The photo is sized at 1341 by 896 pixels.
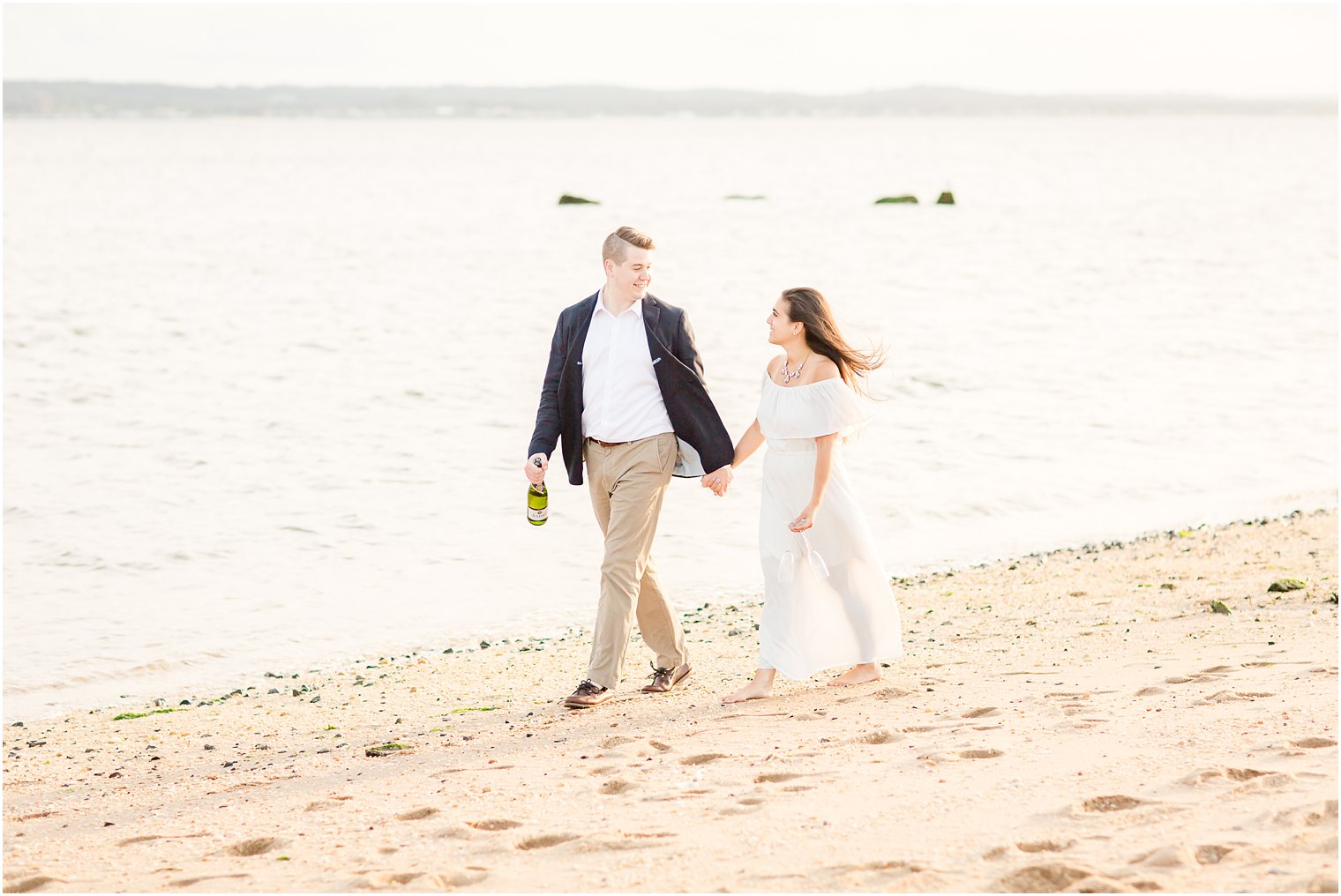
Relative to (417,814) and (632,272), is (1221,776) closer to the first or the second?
(417,814)

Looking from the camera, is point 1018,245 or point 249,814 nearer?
point 249,814

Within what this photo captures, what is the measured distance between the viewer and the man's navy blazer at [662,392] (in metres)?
5.90

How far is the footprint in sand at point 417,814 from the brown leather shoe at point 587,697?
1439 mm

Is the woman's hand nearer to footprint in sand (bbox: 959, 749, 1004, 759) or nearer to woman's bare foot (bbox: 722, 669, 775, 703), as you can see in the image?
woman's bare foot (bbox: 722, 669, 775, 703)

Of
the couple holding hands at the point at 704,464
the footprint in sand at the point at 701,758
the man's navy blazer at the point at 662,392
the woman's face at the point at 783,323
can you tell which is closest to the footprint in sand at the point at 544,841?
the footprint in sand at the point at 701,758

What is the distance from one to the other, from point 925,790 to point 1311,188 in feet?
263

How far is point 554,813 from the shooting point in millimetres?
4555

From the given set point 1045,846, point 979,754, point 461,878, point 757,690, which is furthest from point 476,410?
point 1045,846

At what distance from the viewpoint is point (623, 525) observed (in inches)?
233

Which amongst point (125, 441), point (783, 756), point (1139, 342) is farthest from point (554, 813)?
point (1139, 342)

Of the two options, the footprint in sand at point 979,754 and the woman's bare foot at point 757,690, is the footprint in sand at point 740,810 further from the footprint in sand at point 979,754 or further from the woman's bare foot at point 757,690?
the woman's bare foot at point 757,690

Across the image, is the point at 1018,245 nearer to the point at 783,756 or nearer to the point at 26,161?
the point at 783,756

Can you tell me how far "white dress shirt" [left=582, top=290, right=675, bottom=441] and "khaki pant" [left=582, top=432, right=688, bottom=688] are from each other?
8cm

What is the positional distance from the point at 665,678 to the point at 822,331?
6.00 feet
